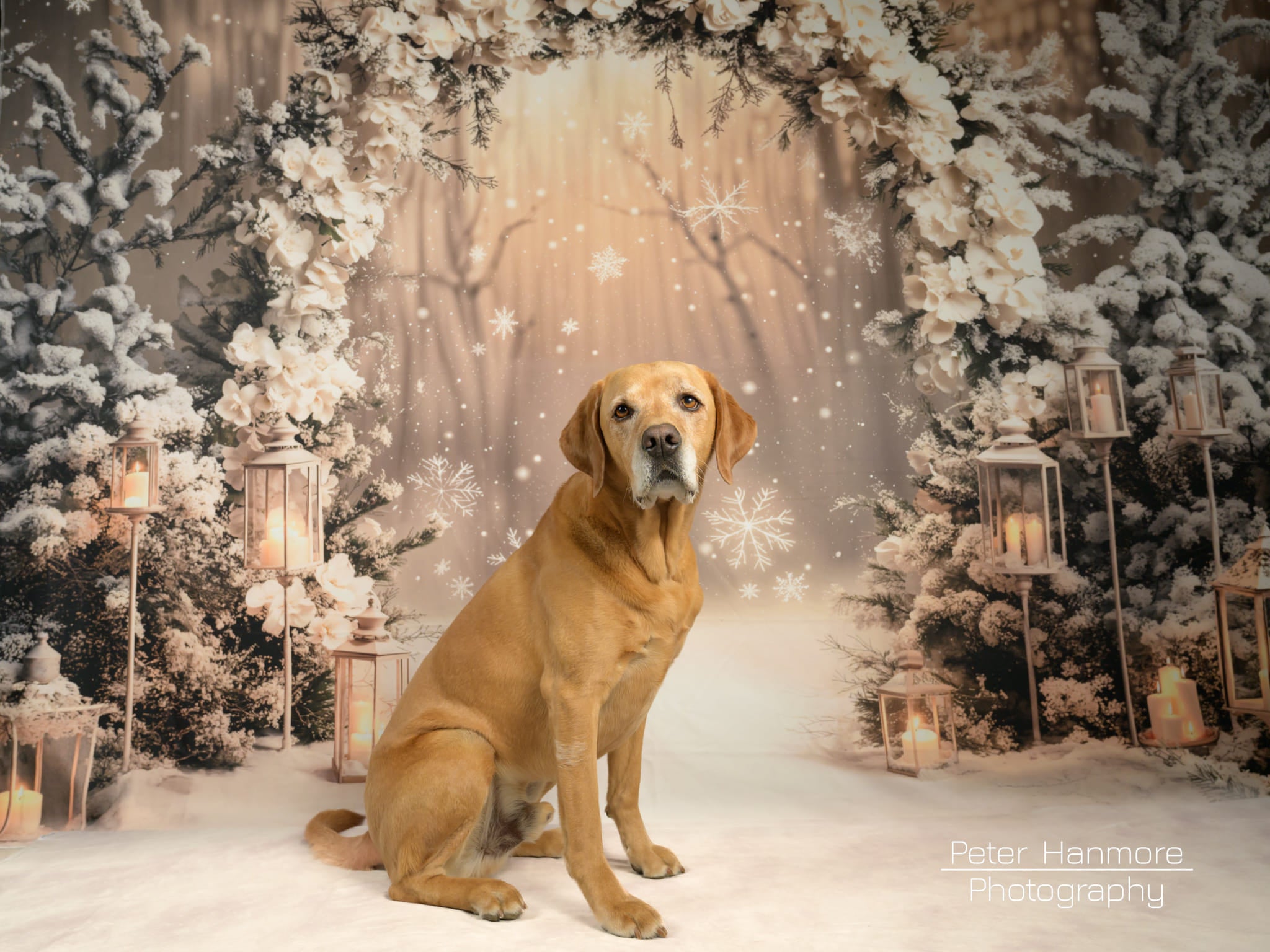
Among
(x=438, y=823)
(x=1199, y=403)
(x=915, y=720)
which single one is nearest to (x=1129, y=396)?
(x=1199, y=403)

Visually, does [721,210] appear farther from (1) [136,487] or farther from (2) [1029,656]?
(1) [136,487]

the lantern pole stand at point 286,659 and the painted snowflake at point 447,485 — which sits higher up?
the painted snowflake at point 447,485

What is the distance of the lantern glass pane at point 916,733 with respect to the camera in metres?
3.18

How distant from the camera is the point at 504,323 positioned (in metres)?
3.36

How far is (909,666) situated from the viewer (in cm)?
Result: 323

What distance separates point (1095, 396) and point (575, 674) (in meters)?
2.32

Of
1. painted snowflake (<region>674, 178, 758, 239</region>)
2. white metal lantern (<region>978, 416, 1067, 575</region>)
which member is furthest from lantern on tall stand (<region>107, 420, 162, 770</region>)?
white metal lantern (<region>978, 416, 1067, 575</region>)

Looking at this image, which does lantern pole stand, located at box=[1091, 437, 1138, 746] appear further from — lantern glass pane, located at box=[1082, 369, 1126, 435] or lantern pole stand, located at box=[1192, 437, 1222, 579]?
lantern pole stand, located at box=[1192, 437, 1222, 579]

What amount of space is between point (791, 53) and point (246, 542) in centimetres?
264

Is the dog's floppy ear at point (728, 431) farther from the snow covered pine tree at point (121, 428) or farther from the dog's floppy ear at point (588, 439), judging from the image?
the snow covered pine tree at point (121, 428)

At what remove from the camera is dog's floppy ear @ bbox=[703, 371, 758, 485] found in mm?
2180

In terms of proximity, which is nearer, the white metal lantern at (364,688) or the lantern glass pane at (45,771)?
the lantern glass pane at (45,771)

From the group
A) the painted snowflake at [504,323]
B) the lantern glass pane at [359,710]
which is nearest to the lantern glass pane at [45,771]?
the lantern glass pane at [359,710]

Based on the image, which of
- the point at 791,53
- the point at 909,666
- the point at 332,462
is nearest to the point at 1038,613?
the point at 909,666
